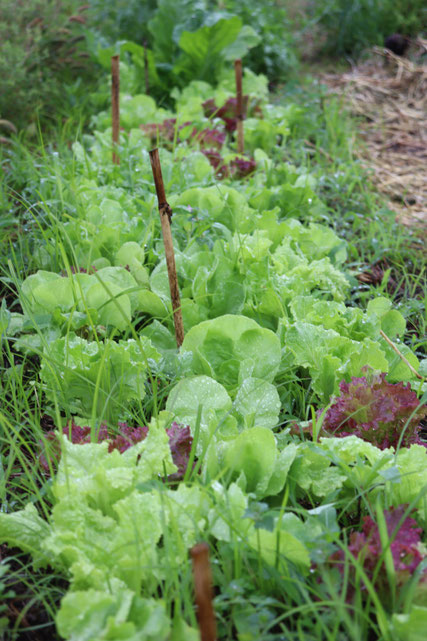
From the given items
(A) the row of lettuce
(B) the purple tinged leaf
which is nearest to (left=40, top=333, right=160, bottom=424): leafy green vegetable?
(A) the row of lettuce

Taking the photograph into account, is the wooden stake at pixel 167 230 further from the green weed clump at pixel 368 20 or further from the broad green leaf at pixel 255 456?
the green weed clump at pixel 368 20

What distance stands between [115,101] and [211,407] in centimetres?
161

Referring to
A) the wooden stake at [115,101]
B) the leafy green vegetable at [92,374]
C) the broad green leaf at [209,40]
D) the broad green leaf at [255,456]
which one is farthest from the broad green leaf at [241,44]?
the broad green leaf at [255,456]

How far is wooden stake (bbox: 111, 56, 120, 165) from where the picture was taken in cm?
244

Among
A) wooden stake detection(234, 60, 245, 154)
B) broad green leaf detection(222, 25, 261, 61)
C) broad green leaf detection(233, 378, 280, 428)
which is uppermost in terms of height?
broad green leaf detection(222, 25, 261, 61)

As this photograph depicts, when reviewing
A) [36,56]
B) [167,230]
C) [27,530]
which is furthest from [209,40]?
[27,530]

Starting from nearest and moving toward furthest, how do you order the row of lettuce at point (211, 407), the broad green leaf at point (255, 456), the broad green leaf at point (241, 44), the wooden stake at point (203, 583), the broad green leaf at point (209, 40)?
the wooden stake at point (203, 583)
the row of lettuce at point (211, 407)
the broad green leaf at point (255, 456)
the broad green leaf at point (209, 40)
the broad green leaf at point (241, 44)

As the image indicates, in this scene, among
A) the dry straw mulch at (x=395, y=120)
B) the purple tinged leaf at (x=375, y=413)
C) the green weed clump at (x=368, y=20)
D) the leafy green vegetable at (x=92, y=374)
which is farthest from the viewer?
the green weed clump at (x=368, y=20)

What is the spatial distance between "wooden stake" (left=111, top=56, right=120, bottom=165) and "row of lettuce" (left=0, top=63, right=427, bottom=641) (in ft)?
0.44

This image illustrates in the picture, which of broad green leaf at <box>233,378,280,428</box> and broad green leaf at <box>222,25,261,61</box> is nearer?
broad green leaf at <box>233,378,280,428</box>

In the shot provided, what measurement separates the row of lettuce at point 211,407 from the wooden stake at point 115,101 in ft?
0.44

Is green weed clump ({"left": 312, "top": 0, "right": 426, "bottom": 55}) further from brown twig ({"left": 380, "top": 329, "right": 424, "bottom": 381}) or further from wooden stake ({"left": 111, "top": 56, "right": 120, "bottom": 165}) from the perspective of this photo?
brown twig ({"left": 380, "top": 329, "right": 424, "bottom": 381})

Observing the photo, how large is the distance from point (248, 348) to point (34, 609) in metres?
0.76

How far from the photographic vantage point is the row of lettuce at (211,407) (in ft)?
3.46
